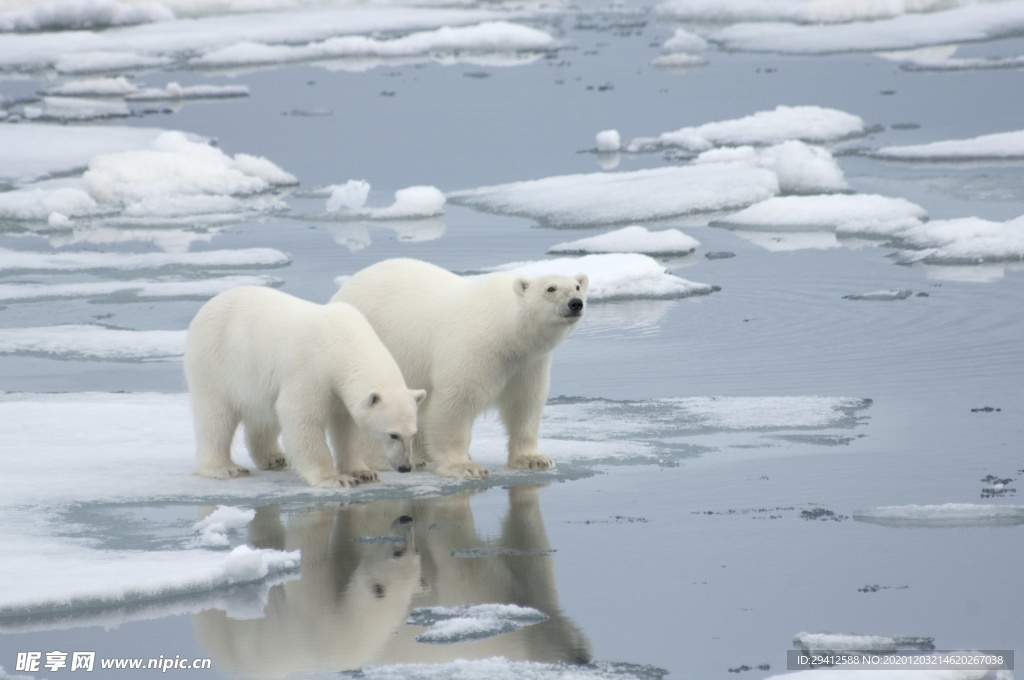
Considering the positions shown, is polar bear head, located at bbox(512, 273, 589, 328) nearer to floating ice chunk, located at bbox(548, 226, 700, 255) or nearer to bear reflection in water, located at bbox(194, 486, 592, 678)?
bear reflection in water, located at bbox(194, 486, 592, 678)

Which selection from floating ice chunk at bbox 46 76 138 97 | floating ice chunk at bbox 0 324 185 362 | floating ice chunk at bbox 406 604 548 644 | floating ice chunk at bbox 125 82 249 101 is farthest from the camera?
floating ice chunk at bbox 46 76 138 97

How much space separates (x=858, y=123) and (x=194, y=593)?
539 inches

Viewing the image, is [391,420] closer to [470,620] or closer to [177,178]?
[470,620]

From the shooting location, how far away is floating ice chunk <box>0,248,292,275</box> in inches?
433

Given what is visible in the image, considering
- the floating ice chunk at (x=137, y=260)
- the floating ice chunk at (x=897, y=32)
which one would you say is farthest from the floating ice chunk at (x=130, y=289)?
the floating ice chunk at (x=897, y=32)

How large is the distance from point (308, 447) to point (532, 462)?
0.86 m

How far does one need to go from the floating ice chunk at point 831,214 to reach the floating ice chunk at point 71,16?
19626 millimetres

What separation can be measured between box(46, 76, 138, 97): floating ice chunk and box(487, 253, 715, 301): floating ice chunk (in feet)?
45.6

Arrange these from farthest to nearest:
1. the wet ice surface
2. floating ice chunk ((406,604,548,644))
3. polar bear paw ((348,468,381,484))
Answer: polar bear paw ((348,468,381,484)) < the wet ice surface < floating ice chunk ((406,604,548,644))

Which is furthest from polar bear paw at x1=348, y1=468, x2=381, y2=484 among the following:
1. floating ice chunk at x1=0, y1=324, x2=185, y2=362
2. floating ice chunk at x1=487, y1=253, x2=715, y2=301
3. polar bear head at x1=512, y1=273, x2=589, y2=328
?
floating ice chunk at x1=487, y1=253, x2=715, y2=301

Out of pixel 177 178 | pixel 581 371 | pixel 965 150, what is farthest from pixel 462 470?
pixel 965 150

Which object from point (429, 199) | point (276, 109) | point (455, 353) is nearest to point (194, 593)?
point (455, 353)

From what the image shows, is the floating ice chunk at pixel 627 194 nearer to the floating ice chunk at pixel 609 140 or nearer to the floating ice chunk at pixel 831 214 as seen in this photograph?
the floating ice chunk at pixel 831 214

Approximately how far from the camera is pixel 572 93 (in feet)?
66.9
